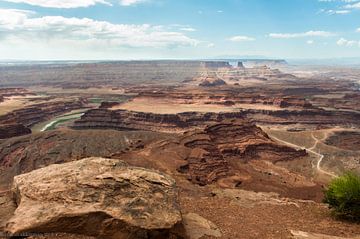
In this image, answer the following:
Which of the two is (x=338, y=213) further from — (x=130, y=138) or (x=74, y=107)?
(x=74, y=107)

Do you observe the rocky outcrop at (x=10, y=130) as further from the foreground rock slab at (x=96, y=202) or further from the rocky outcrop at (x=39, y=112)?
the foreground rock slab at (x=96, y=202)

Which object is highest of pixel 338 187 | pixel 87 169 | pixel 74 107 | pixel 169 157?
pixel 87 169

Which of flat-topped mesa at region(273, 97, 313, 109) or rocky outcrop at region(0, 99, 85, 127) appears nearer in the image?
rocky outcrop at region(0, 99, 85, 127)

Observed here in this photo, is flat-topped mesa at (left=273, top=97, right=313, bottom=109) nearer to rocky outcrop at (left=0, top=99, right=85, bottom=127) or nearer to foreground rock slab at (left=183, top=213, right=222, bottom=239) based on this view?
rocky outcrop at (left=0, top=99, right=85, bottom=127)

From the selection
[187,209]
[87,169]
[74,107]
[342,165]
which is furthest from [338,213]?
[74,107]

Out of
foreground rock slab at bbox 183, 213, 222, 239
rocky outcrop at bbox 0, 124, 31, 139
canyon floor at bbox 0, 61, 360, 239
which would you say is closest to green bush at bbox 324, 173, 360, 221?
canyon floor at bbox 0, 61, 360, 239

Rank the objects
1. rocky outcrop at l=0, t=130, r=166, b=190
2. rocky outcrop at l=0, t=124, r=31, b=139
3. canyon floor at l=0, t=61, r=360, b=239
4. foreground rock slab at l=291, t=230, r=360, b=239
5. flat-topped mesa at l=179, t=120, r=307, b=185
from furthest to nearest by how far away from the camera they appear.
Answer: rocky outcrop at l=0, t=124, r=31, b=139
rocky outcrop at l=0, t=130, r=166, b=190
flat-topped mesa at l=179, t=120, r=307, b=185
foreground rock slab at l=291, t=230, r=360, b=239
canyon floor at l=0, t=61, r=360, b=239
